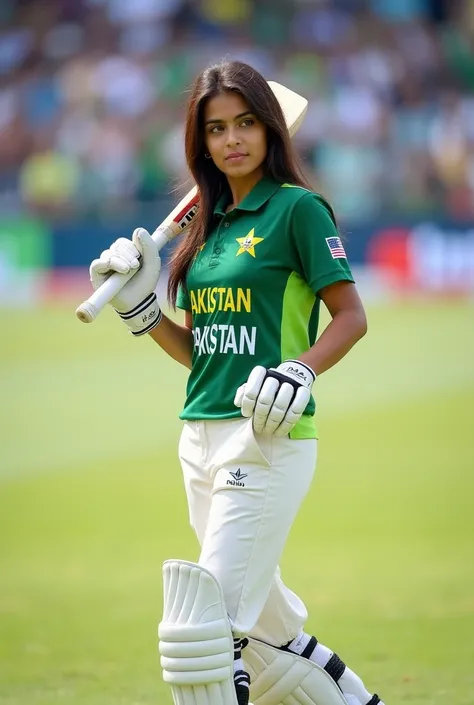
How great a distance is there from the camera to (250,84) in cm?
321

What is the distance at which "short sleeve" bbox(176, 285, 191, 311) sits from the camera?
11.5 ft

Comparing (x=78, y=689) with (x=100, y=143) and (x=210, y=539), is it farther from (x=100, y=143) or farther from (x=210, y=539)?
(x=100, y=143)

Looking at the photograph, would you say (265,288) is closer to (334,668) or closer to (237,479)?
(237,479)

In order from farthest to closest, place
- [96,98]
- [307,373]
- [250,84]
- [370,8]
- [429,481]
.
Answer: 1. [370,8]
2. [96,98]
3. [429,481]
4. [250,84]
5. [307,373]

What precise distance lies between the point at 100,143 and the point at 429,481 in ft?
45.6

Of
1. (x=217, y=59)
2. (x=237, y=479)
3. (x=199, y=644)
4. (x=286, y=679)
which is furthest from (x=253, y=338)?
(x=217, y=59)

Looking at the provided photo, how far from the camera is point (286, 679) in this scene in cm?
322

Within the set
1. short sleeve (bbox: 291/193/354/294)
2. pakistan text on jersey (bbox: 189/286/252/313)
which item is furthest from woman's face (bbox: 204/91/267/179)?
pakistan text on jersey (bbox: 189/286/252/313)

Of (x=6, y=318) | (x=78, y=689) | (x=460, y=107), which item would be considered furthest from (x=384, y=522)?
(x=460, y=107)

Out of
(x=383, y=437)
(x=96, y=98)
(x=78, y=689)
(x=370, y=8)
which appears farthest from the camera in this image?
(x=370, y=8)

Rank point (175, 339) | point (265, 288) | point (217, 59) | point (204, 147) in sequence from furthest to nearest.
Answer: point (217, 59) → point (175, 339) → point (204, 147) → point (265, 288)

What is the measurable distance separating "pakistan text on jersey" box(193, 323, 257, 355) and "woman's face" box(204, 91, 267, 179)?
428 mm

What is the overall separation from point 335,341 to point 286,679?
890mm

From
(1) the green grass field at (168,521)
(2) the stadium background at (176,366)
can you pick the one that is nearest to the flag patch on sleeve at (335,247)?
(2) the stadium background at (176,366)
